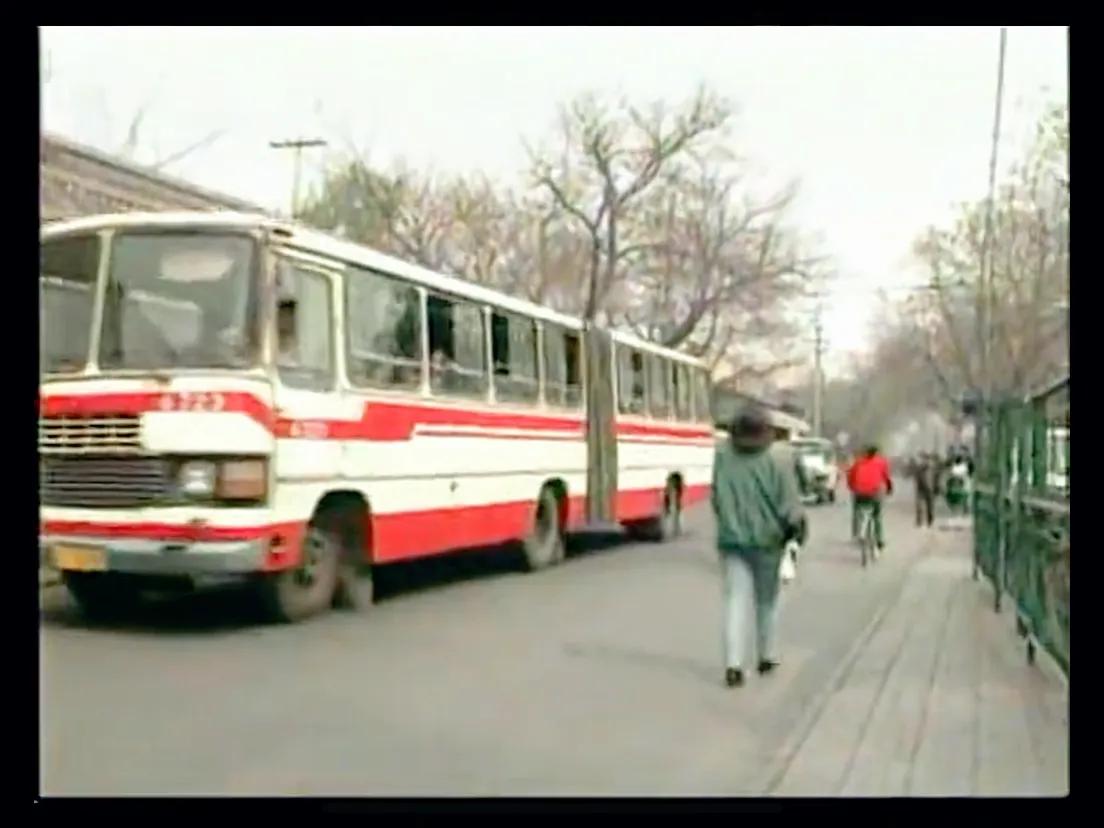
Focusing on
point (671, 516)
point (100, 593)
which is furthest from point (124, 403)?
point (671, 516)

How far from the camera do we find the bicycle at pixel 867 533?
16.1 meters

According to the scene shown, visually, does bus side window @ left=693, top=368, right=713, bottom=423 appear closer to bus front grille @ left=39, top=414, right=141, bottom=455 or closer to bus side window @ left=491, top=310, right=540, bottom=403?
bus side window @ left=491, top=310, right=540, bottom=403

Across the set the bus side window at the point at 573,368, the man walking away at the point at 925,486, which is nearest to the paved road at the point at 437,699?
the bus side window at the point at 573,368

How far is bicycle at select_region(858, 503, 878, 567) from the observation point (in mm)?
16125

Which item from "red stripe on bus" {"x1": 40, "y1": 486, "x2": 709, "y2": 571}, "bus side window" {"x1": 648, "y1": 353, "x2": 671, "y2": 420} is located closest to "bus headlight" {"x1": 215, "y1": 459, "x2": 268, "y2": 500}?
"red stripe on bus" {"x1": 40, "y1": 486, "x2": 709, "y2": 571}

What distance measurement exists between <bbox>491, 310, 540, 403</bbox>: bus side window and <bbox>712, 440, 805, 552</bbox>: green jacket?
4.85m

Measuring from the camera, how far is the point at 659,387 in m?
14.6

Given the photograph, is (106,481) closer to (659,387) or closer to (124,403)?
(124,403)

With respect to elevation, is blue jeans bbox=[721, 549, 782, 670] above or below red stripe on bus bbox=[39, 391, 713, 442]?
below

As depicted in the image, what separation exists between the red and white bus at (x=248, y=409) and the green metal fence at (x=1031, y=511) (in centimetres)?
199

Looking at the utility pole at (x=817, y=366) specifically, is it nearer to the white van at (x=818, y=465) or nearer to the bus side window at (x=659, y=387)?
the white van at (x=818, y=465)

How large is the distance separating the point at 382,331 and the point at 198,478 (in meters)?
2.27
